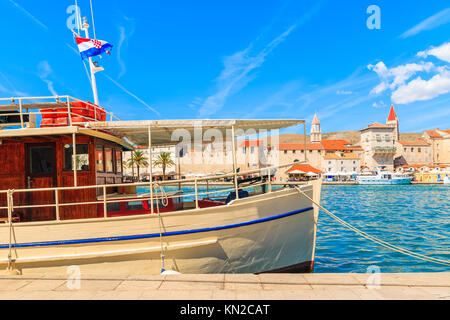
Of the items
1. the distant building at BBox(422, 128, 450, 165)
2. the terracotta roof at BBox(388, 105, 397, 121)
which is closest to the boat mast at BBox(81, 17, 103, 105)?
the distant building at BBox(422, 128, 450, 165)

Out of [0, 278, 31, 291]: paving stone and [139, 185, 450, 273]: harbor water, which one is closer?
[0, 278, 31, 291]: paving stone

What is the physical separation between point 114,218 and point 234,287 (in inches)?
113

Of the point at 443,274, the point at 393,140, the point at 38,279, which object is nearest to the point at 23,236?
the point at 38,279

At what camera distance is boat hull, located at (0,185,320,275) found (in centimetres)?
561

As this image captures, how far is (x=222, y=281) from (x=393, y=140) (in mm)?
95502

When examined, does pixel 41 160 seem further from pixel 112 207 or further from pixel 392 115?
pixel 392 115

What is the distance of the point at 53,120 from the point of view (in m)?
6.81

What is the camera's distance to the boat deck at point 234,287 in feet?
11.9

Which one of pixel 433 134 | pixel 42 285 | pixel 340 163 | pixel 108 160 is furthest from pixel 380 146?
pixel 42 285

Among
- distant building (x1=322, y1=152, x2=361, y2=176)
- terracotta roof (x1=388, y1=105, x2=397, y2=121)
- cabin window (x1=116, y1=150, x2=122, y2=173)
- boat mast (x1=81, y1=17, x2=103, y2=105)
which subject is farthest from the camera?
terracotta roof (x1=388, y1=105, x2=397, y2=121)

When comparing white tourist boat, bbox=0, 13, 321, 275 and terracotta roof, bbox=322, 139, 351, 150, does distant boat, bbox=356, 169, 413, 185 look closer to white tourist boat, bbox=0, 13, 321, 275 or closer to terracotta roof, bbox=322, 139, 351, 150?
terracotta roof, bbox=322, 139, 351, 150

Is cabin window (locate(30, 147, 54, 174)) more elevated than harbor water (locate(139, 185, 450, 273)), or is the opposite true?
cabin window (locate(30, 147, 54, 174))

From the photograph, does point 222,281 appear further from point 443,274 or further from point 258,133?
point 258,133

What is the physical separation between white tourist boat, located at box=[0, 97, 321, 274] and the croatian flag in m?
2.68
